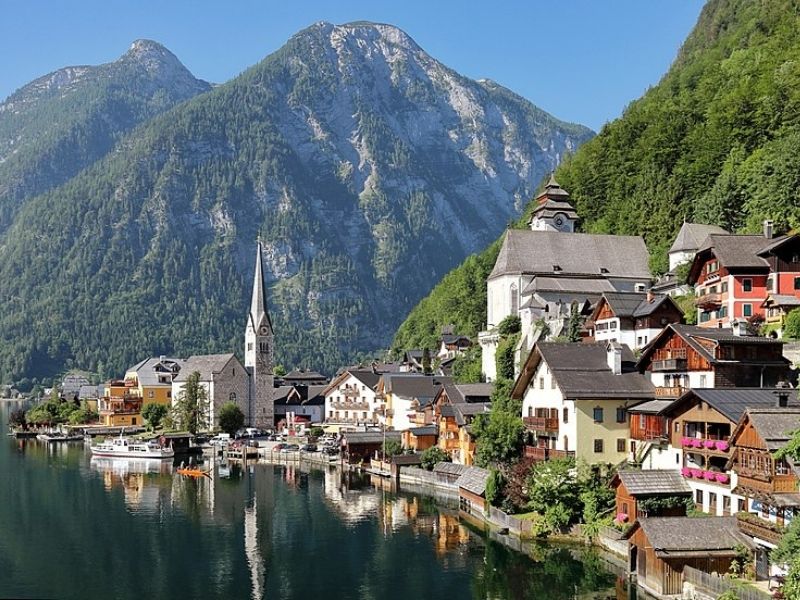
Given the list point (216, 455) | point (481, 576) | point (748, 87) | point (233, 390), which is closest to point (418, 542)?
point (481, 576)

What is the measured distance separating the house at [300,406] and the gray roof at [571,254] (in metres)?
49.7

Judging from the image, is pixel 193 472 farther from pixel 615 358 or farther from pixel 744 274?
pixel 744 274

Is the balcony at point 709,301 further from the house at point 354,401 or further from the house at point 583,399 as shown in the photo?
the house at point 354,401

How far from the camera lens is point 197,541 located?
5922 centimetres

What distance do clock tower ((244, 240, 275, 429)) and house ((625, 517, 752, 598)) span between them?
97508mm

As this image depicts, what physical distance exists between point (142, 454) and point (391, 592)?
68.6 metres

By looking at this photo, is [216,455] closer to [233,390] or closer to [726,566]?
[233,390]

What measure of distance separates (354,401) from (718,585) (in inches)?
3675

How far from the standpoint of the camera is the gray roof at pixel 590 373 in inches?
2261

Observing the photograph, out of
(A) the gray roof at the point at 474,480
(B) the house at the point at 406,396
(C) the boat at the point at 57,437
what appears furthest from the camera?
(C) the boat at the point at 57,437

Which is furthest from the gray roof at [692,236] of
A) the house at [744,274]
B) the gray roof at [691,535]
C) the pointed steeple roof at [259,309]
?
the pointed steeple roof at [259,309]

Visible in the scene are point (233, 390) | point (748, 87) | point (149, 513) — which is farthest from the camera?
point (233, 390)

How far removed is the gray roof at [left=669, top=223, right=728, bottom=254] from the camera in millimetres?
88500

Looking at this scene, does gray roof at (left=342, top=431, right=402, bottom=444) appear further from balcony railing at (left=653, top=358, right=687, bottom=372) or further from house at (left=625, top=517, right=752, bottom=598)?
house at (left=625, top=517, right=752, bottom=598)
